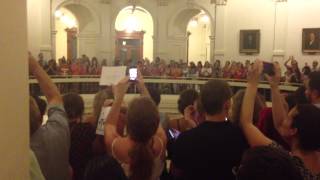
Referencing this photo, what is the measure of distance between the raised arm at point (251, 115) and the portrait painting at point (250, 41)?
775 inches

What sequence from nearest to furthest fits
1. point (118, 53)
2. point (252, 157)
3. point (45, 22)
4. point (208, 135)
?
point (252, 157), point (208, 135), point (45, 22), point (118, 53)

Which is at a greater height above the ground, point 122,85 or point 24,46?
point 24,46

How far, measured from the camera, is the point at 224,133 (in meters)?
2.84

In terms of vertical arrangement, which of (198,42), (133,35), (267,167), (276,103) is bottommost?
(267,167)

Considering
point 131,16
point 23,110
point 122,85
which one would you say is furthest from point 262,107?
point 131,16

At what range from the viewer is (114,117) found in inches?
120

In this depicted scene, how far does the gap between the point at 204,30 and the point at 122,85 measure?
27.4 m

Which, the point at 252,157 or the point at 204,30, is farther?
the point at 204,30

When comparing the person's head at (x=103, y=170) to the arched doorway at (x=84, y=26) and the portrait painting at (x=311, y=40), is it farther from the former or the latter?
the arched doorway at (x=84, y=26)

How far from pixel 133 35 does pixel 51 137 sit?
25.0 meters

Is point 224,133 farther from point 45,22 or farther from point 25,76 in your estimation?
point 45,22

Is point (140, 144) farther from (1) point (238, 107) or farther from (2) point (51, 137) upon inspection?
(1) point (238, 107)

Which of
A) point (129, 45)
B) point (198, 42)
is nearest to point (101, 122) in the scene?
point (129, 45)

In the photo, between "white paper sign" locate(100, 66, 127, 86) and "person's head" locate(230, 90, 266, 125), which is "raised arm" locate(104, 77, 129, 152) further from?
"person's head" locate(230, 90, 266, 125)
